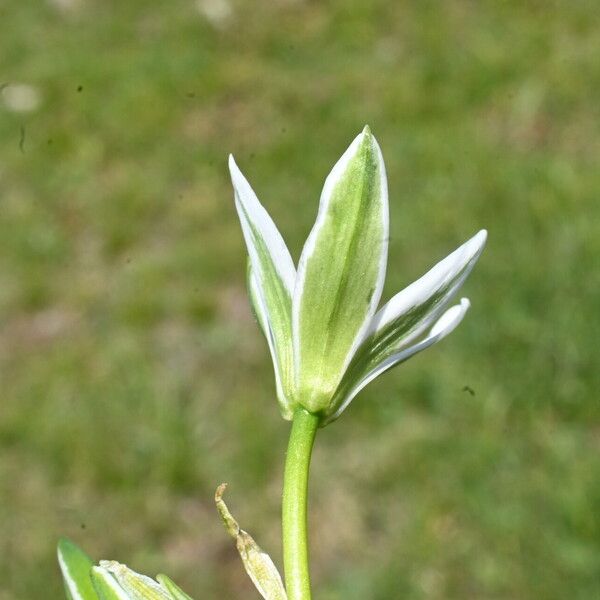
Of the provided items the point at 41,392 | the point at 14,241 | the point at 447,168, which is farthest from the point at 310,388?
the point at 14,241

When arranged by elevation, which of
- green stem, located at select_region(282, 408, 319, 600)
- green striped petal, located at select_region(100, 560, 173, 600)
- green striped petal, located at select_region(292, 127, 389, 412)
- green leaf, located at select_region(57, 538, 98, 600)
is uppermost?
green striped petal, located at select_region(292, 127, 389, 412)

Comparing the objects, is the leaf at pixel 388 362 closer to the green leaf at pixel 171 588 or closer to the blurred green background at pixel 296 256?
the green leaf at pixel 171 588

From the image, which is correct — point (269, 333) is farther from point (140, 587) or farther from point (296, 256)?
point (296, 256)

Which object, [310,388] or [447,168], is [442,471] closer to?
[447,168]

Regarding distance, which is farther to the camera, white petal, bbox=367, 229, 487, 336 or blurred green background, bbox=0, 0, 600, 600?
blurred green background, bbox=0, 0, 600, 600

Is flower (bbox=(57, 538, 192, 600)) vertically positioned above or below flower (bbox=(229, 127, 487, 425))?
below

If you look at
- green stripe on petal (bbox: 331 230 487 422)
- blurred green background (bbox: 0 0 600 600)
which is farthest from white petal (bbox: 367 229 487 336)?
blurred green background (bbox: 0 0 600 600)

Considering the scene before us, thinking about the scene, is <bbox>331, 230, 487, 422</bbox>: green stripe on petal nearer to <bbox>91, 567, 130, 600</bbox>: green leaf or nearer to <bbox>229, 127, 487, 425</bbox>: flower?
<bbox>229, 127, 487, 425</bbox>: flower

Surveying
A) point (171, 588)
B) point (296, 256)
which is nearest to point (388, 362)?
point (171, 588)
